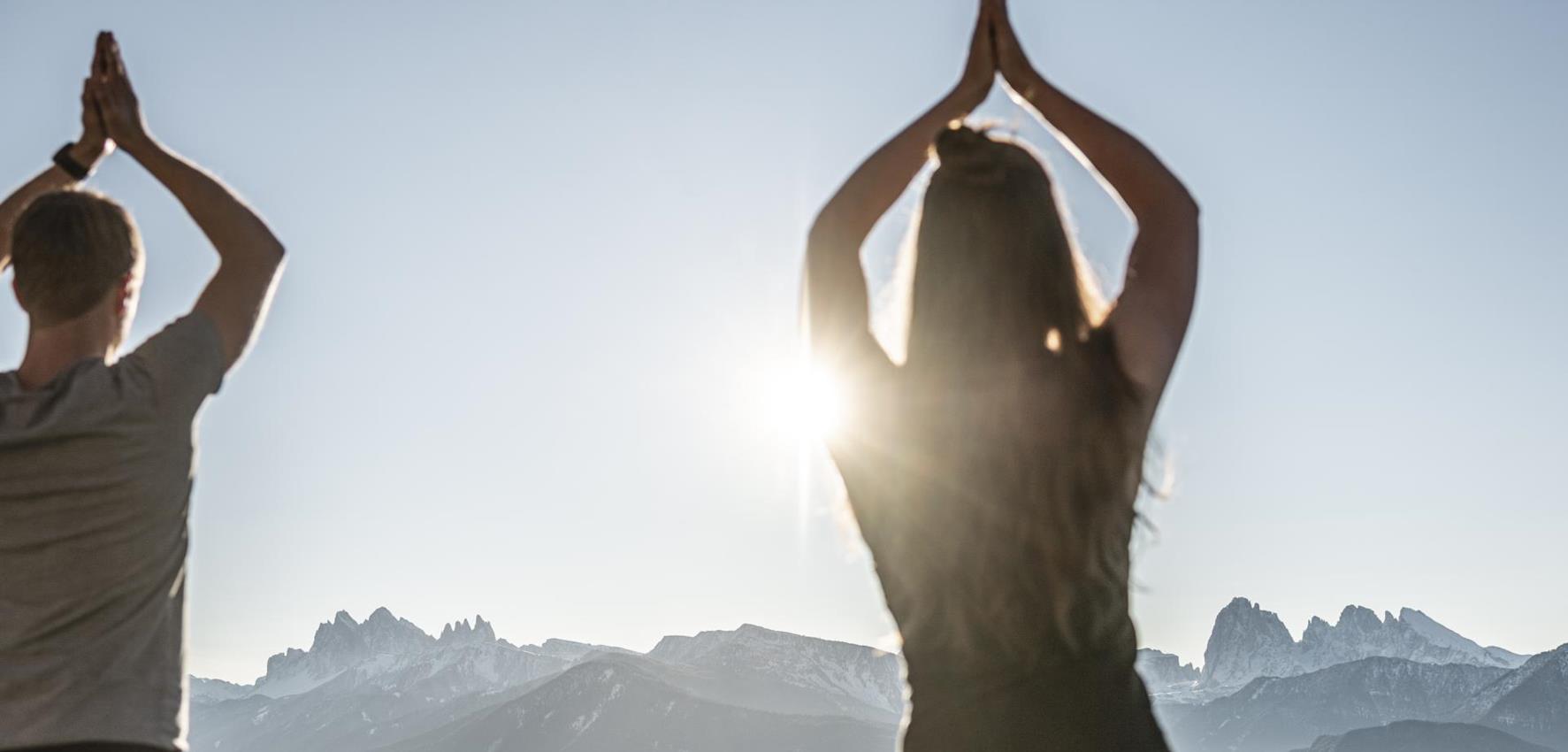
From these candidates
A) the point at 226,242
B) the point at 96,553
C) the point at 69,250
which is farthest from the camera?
the point at 226,242

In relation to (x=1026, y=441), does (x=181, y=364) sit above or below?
above

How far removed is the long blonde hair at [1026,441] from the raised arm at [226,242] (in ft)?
7.20

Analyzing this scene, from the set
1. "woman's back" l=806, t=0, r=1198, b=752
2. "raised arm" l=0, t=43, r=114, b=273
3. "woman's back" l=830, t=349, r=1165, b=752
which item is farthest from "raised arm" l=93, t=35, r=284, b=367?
"woman's back" l=830, t=349, r=1165, b=752

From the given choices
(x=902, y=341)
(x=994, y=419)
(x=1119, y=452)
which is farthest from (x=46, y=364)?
(x=1119, y=452)

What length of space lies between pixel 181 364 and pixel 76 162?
1.23m

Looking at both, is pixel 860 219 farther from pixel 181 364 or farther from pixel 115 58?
pixel 115 58

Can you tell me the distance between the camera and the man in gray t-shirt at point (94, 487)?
131 inches

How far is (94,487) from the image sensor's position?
3410 mm

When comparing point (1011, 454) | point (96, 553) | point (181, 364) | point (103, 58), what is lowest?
point (96, 553)

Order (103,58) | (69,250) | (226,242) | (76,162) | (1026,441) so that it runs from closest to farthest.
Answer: (1026,441)
(69,250)
(226,242)
(103,58)
(76,162)

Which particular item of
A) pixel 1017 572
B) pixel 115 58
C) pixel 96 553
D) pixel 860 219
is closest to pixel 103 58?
pixel 115 58

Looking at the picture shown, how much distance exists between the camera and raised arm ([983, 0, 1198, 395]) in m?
2.94

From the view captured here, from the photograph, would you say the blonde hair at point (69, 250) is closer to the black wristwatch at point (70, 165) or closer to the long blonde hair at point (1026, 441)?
the black wristwatch at point (70, 165)

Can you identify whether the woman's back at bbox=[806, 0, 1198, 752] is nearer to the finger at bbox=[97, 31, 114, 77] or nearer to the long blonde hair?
the long blonde hair
